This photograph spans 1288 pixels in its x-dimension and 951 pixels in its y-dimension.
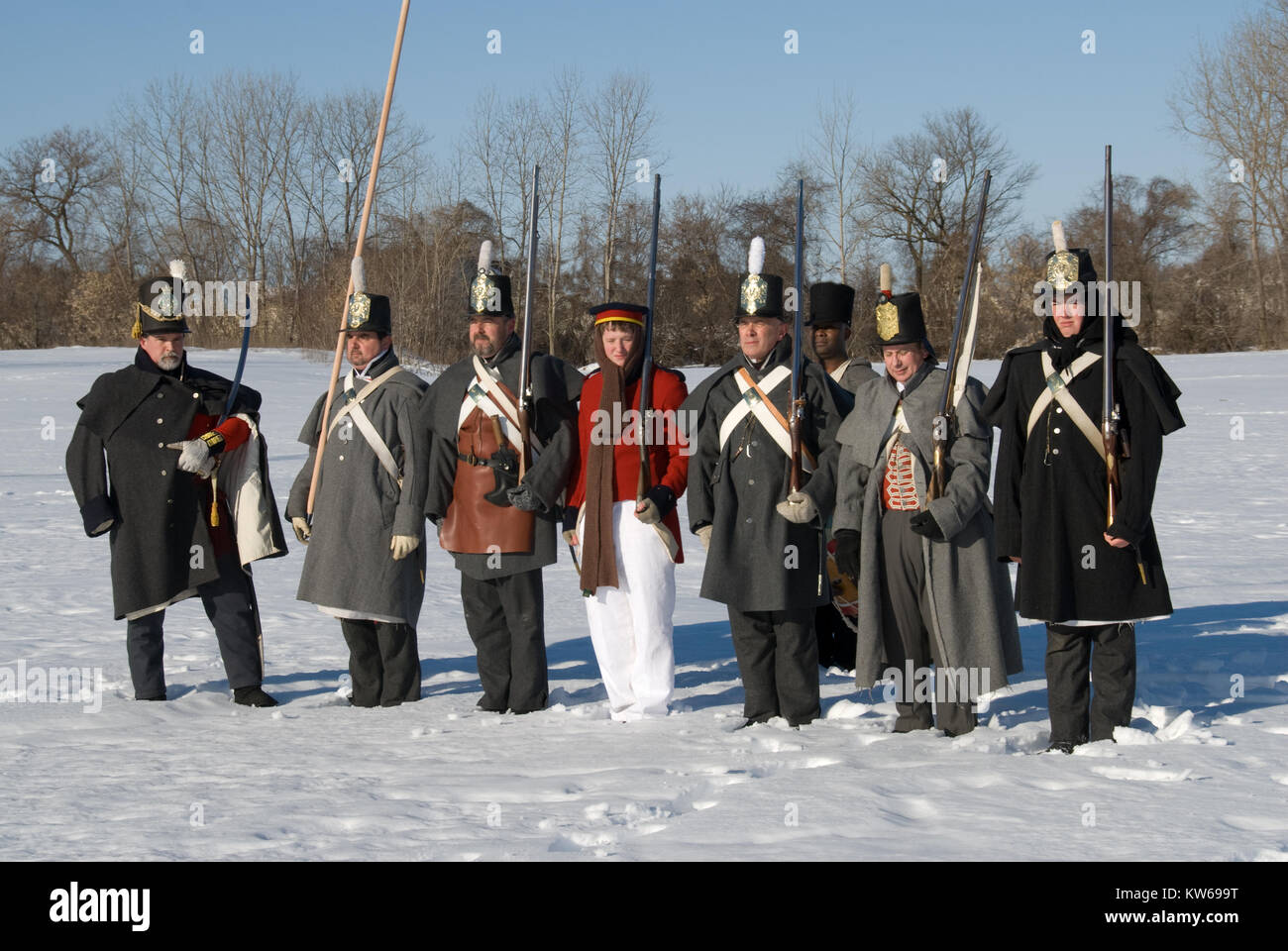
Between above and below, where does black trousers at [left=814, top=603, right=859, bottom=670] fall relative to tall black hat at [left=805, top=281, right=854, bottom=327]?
below

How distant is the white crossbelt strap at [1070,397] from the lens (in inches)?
205

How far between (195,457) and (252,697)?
114 centimetres

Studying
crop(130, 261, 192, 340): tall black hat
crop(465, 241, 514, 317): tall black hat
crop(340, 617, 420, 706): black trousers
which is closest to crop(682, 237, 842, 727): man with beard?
crop(465, 241, 514, 317): tall black hat

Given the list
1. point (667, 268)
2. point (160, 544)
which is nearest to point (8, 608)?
point (160, 544)

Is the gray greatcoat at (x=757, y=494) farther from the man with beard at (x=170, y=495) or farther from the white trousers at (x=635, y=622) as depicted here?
the man with beard at (x=170, y=495)

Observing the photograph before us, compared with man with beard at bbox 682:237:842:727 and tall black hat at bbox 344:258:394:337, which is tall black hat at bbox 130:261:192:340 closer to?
tall black hat at bbox 344:258:394:337

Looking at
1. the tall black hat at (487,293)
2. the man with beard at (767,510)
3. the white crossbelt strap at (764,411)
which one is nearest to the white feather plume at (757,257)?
the man with beard at (767,510)

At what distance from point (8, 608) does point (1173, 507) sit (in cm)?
1018

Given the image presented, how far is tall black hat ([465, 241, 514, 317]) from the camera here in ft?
21.0

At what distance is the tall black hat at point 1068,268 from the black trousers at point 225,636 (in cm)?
388

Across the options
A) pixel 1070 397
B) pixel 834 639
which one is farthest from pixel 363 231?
pixel 1070 397

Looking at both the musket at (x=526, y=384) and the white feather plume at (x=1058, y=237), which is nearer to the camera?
the white feather plume at (x=1058, y=237)

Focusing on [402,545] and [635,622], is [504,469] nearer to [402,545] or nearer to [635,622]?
[402,545]

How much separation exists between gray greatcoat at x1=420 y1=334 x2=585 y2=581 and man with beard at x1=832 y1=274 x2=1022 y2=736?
129 cm
